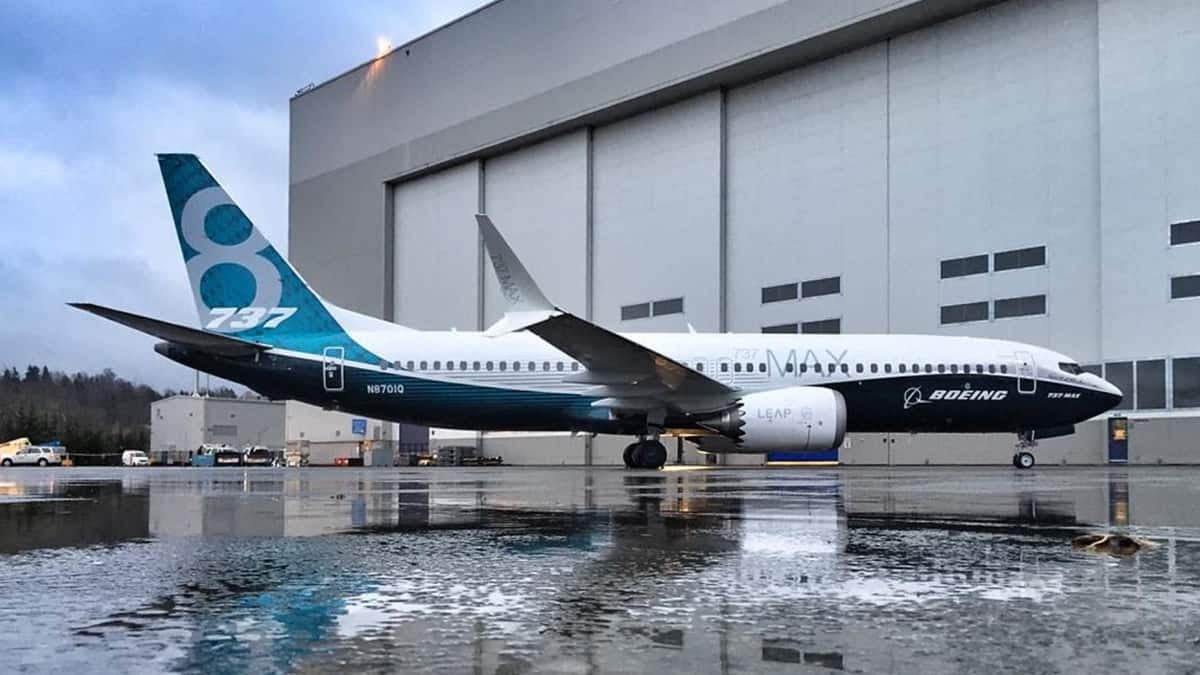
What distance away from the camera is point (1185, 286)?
29.2 m

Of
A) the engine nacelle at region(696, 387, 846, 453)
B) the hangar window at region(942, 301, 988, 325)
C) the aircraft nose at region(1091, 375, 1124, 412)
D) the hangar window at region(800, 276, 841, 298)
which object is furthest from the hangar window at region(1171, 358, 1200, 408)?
the engine nacelle at region(696, 387, 846, 453)

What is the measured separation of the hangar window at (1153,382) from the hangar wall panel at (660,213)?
49.0ft

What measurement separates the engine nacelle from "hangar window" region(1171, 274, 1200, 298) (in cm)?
1547

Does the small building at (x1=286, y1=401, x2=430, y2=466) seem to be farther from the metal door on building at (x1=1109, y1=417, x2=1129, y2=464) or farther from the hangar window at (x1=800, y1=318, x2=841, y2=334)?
the metal door on building at (x1=1109, y1=417, x2=1129, y2=464)

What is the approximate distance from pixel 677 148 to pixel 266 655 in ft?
129

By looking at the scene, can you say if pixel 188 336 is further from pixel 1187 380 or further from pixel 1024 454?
pixel 1187 380

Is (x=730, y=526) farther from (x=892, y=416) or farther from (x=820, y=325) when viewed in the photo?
(x=820, y=325)

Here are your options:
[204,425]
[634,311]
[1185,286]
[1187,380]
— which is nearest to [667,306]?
[634,311]

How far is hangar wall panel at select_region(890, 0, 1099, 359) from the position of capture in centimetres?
3167

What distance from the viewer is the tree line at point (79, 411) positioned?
261ft

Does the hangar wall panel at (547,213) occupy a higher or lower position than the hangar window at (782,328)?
higher

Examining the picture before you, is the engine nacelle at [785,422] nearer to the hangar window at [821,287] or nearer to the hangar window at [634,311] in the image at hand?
the hangar window at [821,287]

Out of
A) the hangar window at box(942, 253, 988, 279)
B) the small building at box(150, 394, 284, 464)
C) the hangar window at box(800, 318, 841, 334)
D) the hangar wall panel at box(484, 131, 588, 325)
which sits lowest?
the small building at box(150, 394, 284, 464)

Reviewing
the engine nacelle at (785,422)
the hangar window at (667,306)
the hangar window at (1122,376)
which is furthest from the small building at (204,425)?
the hangar window at (1122,376)
